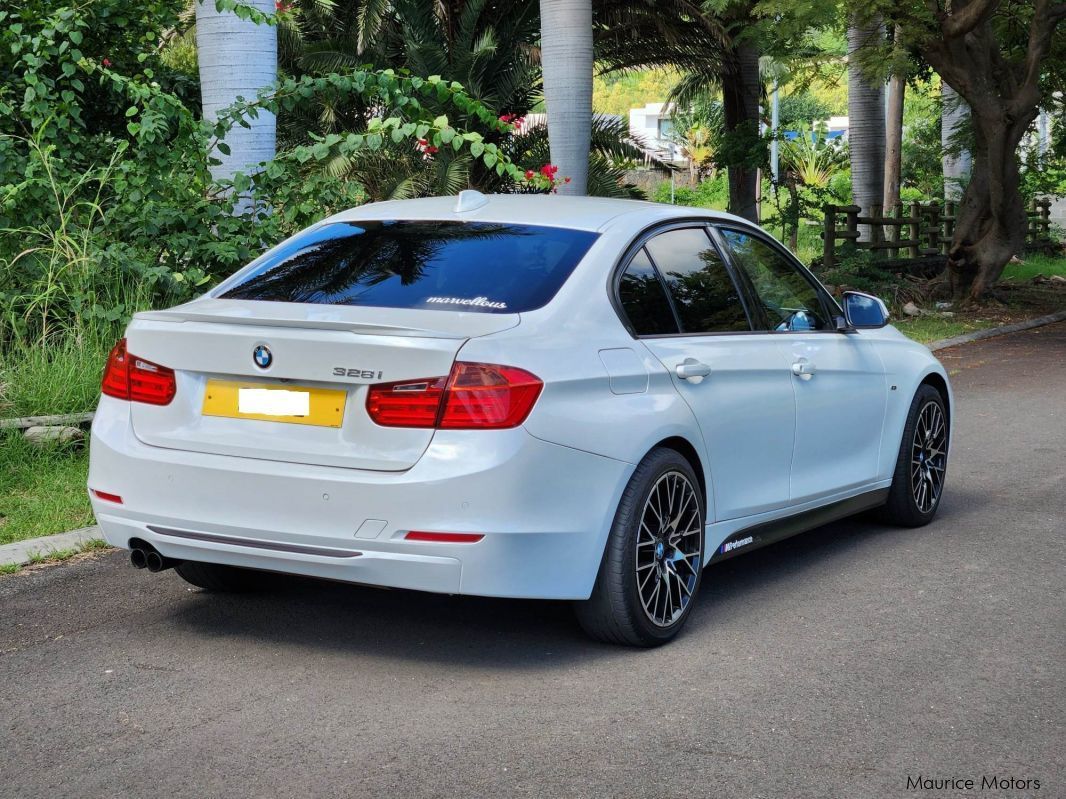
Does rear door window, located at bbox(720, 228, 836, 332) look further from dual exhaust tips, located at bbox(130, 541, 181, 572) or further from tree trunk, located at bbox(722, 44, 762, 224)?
tree trunk, located at bbox(722, 44, 762, 224)

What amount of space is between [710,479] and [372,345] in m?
1.59

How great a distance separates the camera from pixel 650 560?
5348 mm

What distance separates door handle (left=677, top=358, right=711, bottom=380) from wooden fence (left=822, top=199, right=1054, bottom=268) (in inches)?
779

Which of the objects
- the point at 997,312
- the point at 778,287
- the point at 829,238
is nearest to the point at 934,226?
the point at 829,238

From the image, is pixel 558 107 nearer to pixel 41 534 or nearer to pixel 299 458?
pixel 41 534

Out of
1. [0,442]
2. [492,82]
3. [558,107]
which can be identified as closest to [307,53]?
[492,82]

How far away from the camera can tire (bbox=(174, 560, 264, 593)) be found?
6039mm

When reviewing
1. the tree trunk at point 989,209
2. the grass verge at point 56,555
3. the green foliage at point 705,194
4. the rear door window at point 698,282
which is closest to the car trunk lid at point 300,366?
the rear door window at point 698,282

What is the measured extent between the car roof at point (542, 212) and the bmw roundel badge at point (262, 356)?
124 cm

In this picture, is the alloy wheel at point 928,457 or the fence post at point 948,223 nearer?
the alloy wheel at point 928,457

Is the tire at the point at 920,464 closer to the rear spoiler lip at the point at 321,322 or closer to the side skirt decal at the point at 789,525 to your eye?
the side skirt decal at the point at 789,525

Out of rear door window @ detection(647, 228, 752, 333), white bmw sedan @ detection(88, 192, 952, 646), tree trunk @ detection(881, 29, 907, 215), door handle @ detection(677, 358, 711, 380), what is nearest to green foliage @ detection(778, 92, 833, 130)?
tree trunk @ detection(881, 29, 907, 215)

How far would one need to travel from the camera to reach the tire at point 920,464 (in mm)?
7527

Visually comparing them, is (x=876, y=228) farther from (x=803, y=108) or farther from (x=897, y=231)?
(x=803, y=108)
